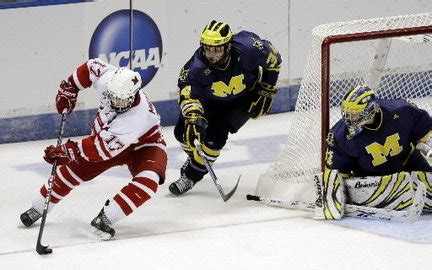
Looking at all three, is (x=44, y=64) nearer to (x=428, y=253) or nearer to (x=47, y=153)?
(x=47, y=153)

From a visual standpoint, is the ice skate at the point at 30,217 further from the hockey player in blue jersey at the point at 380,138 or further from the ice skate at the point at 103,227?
the hockey player in blue jersey at the point at 380,138

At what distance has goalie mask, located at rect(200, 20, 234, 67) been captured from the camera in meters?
5.83

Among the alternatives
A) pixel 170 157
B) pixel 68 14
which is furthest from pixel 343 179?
pixel 68 14

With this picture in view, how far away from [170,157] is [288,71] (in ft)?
4.35

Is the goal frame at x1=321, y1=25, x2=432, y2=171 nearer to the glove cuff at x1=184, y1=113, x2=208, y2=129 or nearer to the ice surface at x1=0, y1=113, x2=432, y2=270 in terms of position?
the ice surface at x1=0, y1=113, x2=432, y2=270

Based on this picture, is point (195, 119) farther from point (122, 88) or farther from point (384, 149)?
point (384, 149)

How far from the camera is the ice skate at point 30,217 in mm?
5637

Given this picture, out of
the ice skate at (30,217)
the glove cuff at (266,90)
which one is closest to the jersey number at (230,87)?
the glove cuff at (266,90)

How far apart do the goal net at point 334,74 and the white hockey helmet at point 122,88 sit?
956mm

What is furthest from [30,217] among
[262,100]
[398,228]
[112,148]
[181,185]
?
[398,228]

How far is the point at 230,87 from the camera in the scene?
6.09m

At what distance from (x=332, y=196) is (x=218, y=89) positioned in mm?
851

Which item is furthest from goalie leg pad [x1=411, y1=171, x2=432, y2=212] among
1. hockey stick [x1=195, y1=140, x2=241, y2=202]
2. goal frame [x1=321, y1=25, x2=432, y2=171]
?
hockey stick [x1=195, y1=140, x2=241, y2=202]

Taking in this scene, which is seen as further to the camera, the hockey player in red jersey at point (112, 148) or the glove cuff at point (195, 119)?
the glove cuff at point (195, 119)
